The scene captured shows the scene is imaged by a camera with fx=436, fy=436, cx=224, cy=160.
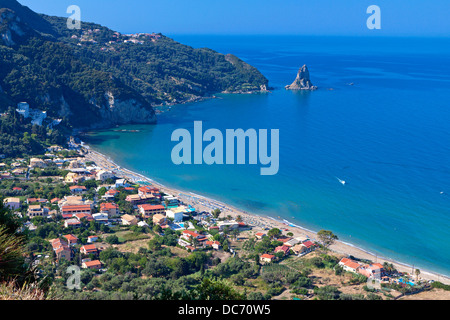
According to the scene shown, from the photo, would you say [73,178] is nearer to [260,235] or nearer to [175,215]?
[175,215]

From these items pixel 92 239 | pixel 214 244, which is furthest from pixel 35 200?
pixel 214 244

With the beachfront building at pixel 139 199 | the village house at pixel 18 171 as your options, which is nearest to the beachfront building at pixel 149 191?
the beachfront building at pixel 139 199

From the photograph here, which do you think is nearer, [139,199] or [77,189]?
[139,199]

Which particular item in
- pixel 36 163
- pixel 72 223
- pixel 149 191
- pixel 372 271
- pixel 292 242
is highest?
pixel 36 163

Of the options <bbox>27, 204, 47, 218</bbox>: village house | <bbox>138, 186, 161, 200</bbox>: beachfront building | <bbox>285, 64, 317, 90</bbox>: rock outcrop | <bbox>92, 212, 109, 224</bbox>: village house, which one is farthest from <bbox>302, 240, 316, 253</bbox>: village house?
<bbox>285, 64, 317, 90</bbox>: rock outcrop

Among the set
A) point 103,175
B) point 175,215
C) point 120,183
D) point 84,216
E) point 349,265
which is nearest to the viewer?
point 349,265

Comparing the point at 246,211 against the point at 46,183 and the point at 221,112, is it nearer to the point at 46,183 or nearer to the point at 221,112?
the point at 46,183

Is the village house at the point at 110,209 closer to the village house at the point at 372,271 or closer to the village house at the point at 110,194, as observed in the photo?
the village house at the point at 110,194
